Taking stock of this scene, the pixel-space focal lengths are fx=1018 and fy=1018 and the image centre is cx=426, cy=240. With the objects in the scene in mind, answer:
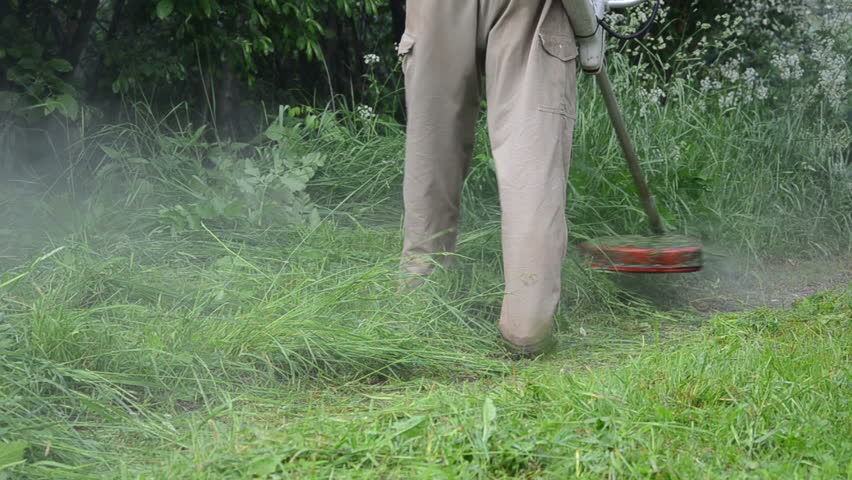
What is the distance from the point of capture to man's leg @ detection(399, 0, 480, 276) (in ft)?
9.70

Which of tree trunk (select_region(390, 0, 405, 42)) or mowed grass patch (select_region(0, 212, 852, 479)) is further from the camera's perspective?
tree trunk (select_region(390, 0, 405, 42))

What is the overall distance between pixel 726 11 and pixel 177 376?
15.5ft

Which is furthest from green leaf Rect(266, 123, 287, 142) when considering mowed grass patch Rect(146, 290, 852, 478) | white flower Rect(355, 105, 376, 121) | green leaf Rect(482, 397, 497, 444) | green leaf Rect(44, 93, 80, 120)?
green leaf Rect(482, 397, 497, 444)

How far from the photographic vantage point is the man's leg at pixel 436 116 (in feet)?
9.70

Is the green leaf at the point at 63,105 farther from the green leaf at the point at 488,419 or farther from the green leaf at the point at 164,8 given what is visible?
the green leaf at the point at 488,419

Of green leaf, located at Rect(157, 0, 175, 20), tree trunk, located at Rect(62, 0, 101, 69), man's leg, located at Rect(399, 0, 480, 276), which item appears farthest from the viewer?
tree trunk, located at Rect(62, 0, 101, 69)

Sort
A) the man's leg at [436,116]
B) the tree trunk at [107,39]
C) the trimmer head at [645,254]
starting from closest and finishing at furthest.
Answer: the man's leg at [436,116]
the trimmer head at [645,254]
the tree trunk at [107,39]

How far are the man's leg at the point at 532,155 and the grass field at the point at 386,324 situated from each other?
0.55 feet

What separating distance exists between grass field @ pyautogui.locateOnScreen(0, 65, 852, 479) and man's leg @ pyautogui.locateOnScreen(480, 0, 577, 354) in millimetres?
168

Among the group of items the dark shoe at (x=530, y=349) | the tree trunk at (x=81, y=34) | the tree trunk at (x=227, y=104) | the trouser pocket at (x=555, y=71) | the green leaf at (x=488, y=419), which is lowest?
the dark shoe at (x=530, y=349)

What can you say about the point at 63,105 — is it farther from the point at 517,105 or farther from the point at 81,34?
the point at 517,105

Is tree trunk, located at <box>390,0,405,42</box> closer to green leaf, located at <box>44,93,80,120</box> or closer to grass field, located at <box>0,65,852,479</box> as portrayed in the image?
grass field, located at <box>0,65,852,479</box>

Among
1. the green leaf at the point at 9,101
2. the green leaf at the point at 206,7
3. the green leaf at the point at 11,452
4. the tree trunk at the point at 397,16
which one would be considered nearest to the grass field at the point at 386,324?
the green leaf at the point at 11,452

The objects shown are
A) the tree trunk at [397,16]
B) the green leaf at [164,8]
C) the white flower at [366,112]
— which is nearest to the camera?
the green leaf at [164,8]
